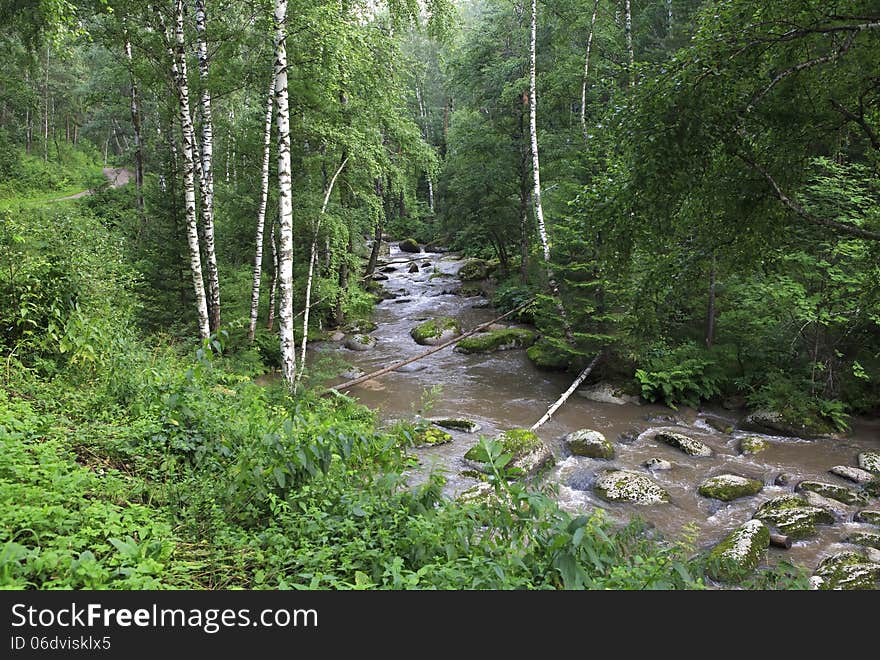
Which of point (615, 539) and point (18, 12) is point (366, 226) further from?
point (615, 539)

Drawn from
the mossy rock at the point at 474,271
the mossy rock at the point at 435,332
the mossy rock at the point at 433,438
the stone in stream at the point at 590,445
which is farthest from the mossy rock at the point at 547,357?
the mossy rock at the point at 474,271

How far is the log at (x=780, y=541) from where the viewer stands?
6.80 m

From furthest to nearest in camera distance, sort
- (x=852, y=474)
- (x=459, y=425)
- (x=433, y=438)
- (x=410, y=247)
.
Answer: (x=410, y=247) < (x=459, y=425) < (x=433, y=438) < (x=852, y=474)

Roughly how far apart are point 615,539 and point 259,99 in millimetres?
14343

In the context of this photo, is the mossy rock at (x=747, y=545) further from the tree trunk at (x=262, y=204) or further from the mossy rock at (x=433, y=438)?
the tree trunk at (x=262, y=204)

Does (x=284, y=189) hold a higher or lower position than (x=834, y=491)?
higher

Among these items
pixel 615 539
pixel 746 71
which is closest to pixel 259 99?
pixel 746 71

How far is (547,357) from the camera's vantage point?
15352 mm

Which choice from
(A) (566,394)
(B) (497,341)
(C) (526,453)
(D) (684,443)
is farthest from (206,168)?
(D) (684,443)

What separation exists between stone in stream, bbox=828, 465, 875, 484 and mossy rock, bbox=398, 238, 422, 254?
30060 millimetres

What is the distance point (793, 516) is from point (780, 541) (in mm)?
820

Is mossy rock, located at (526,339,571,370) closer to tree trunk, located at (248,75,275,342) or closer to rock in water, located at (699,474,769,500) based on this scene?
rock in water, located at (699,474,769,500)

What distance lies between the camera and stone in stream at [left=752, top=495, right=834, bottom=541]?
23.5 ft

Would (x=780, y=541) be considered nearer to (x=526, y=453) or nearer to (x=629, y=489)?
(x=629, y=489)
